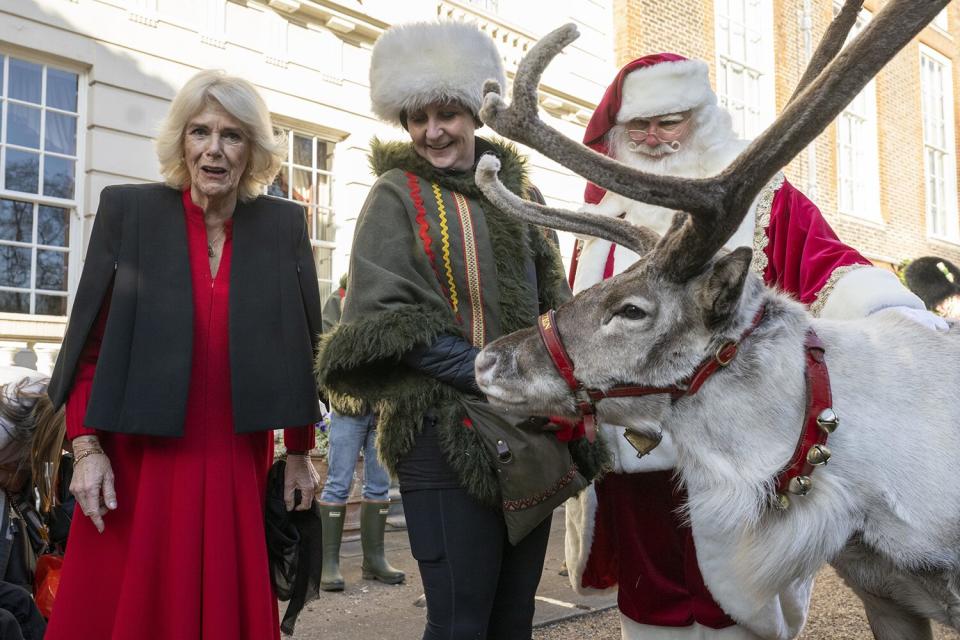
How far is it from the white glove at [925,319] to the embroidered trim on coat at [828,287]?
255mm

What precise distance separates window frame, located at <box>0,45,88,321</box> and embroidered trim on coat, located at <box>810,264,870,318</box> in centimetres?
659

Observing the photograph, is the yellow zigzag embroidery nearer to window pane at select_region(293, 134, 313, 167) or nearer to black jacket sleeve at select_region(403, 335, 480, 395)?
black jacket sleeve at select_region(403, 335, 480, 395)

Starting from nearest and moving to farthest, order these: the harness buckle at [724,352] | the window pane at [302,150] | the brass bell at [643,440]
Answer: the harness buckle at [724,352], the brass bell at [643,440], the window pane at [302,150]

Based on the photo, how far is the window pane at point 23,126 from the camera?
276 inches

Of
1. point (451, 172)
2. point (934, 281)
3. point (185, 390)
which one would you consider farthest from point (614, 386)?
point (934, 281)

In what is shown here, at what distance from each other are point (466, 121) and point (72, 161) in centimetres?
615

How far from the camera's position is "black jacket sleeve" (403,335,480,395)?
229cm

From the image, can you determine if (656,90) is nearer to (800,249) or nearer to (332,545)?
(800,249)

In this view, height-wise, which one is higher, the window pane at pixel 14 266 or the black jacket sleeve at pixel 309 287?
the window pane at pixel 14 266

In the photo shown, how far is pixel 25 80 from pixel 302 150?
2.84 m

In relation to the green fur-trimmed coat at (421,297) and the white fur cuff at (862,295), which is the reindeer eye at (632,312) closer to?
the green fur-trimmed coat at (421,297)

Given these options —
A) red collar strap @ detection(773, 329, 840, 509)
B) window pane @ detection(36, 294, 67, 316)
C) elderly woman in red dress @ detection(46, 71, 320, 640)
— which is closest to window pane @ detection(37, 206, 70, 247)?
window pane @ detection(36, 294, 67, 316)

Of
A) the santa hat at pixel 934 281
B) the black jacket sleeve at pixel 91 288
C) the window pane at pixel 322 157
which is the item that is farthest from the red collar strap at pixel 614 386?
the window pane at pixel 322 157

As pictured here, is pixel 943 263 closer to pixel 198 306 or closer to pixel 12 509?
pixel 198 306
